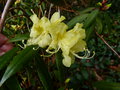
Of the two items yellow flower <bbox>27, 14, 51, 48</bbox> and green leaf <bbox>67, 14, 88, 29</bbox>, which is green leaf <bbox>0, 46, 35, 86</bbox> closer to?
yellow flower <bbox>27, 14, 51, 48</bbox>

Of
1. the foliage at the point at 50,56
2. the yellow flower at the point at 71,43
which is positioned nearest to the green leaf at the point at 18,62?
the foliage at the point at 50,56

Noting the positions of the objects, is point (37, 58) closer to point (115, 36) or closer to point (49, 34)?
point (49, 34)

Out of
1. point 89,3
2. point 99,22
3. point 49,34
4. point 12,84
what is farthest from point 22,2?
point 89,3

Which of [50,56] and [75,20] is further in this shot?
[50,56]

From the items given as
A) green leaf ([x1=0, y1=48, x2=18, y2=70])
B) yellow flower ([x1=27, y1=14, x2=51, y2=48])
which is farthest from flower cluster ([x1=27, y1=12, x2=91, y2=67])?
green leaf ([x1=0, y1=48, x2=18, y2=70])

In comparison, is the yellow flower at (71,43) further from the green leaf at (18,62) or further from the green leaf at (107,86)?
the green leaf at (107,86)

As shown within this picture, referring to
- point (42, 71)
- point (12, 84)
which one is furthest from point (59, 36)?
point (12, 84)

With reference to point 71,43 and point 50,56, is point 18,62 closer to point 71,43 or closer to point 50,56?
point 71,43
